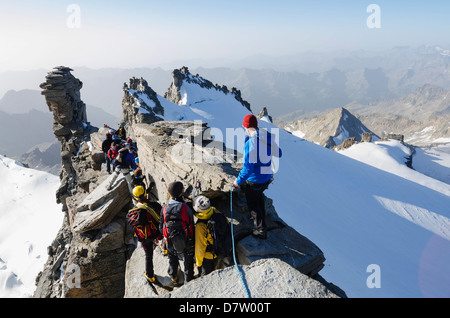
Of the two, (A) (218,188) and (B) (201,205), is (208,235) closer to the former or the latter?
(B) (201,205)

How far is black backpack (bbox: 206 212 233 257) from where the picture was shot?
17.3 ft

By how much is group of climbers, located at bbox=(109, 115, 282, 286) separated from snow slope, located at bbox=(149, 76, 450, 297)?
11.3 metres

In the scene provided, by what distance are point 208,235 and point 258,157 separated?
2097mm

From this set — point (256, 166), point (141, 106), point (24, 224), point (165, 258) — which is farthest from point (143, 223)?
point (24, 224)

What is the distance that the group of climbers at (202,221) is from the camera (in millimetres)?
5184

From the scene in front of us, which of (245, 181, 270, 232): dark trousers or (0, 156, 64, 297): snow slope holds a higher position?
(245, 181, 270, 232): dark trousers

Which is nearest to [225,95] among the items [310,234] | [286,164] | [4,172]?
[286,164]

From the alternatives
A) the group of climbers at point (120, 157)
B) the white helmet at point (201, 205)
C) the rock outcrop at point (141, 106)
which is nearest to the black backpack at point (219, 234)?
the white helmet at point (201, 205)

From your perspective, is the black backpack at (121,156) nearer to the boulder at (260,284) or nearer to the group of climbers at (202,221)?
the group of climbers at (202,221)

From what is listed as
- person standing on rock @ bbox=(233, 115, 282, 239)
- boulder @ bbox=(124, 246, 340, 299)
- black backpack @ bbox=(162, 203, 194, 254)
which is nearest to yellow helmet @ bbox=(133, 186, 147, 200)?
black backpack @ bbox=(162, 203, 194, 254)

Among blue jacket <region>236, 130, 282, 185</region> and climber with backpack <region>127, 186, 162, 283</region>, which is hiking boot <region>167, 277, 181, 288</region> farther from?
blue jacket <region>236, 130, 282, 185</region>

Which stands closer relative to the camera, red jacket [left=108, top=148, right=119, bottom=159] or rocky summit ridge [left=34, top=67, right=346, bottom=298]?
rocky summit ridge [left=34, top=67, right=346, bottom=298]

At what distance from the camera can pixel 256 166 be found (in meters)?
5.68
